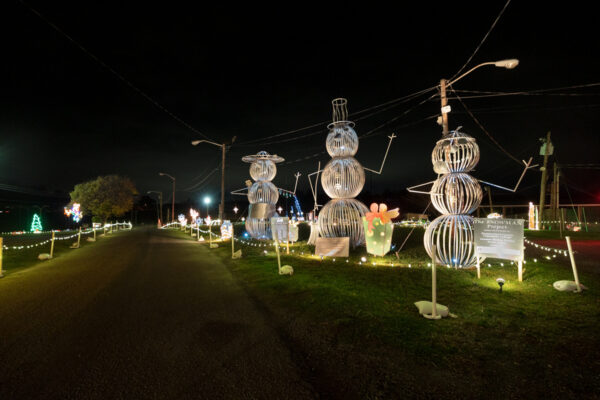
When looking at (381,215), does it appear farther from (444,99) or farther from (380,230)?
(444,99)

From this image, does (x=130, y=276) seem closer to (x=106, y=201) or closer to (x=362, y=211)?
(x=362, y=211)

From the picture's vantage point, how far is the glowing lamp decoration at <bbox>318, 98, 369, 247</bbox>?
12422 mm

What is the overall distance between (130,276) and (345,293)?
6.06 meters

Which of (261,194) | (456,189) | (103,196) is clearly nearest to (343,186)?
(456,189)

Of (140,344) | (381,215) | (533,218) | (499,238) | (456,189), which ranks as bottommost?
(140,344)

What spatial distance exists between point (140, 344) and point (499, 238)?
24.7ft

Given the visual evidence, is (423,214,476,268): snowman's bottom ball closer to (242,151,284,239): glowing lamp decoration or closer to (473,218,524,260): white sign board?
(473,218,524,260): white sign board

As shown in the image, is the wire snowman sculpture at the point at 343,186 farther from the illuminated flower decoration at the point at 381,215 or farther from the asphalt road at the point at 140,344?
the asphalt road at the point at 140,344

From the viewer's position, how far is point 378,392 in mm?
2883

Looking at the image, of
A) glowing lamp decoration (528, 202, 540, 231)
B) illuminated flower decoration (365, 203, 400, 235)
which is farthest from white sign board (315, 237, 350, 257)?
glowing lamp decoration (528, 202, 540, 231)

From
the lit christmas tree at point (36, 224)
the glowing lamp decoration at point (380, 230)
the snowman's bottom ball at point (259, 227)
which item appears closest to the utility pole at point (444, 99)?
the glowing lamp decoration at point (380, 230)

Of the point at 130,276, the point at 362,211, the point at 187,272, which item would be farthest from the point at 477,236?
the point at 130,276

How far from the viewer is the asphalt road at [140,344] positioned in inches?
120

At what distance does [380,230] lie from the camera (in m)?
10.9
